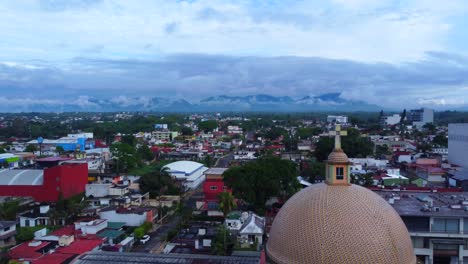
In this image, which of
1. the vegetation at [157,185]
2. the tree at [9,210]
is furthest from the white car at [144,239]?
the tree at [9,210]

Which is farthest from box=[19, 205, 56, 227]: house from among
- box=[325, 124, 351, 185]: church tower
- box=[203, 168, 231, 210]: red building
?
box=[325, 124, 351, 185]: church tower

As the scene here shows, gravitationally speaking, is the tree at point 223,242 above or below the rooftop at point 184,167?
below

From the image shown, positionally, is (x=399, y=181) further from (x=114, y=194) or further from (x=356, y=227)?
(x=356, y=227)

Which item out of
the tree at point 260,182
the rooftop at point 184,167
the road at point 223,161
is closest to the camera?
the tree at point 260,182

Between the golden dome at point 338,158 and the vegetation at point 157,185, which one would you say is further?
the vegetation at point 157,185

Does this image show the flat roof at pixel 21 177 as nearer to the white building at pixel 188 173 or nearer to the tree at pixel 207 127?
the white building at pixel 188 173

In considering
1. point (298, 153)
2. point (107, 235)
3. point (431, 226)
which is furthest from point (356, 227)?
point (298, 153)

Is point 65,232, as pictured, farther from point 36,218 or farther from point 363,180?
point 363,180
